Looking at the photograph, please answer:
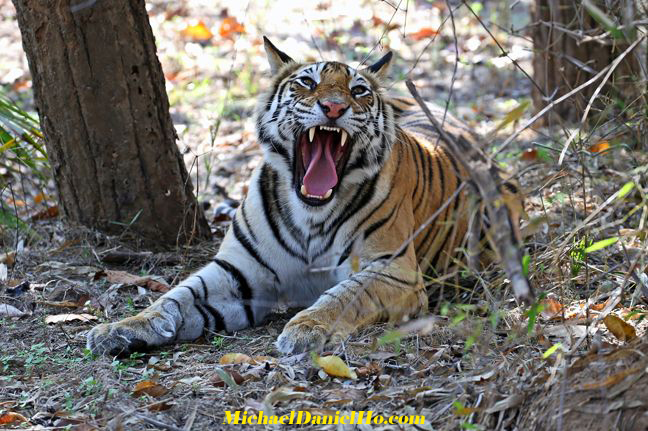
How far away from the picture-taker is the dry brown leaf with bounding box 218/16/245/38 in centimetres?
928

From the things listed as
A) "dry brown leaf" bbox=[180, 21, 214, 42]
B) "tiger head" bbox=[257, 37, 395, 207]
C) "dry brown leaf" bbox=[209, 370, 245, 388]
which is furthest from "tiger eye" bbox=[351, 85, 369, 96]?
"dry brown leaf" bbox=[180, 21, 214, 42]

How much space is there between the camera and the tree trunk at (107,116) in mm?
4629

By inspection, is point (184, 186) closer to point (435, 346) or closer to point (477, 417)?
point (435, 346)

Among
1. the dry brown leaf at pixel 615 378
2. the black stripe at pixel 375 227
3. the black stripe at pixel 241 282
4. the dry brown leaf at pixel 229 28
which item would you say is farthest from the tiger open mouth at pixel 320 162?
the dry brown leaf at pixel 229 28

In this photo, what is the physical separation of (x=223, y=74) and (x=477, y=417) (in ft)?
21.0

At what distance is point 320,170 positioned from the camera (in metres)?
4.20

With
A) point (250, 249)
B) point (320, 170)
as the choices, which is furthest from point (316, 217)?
point (250, 249)

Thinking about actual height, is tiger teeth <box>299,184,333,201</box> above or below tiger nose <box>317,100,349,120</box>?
below

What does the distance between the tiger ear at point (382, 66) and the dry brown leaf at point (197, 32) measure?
5.11 meters

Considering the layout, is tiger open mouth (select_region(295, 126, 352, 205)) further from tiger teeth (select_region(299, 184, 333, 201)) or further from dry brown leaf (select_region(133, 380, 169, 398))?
dry brown leaf (select_region(133, 380, 169, 398))

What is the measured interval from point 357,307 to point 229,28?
6090mm

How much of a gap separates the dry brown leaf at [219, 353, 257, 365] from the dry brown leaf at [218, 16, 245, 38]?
6.26 metres

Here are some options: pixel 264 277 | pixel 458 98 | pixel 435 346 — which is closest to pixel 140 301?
pixel 264 277

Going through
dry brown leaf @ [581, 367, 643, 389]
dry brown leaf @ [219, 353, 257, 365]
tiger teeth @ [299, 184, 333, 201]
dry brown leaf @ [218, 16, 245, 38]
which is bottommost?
dry brown leaf @ [581, 367, 643, 389]
